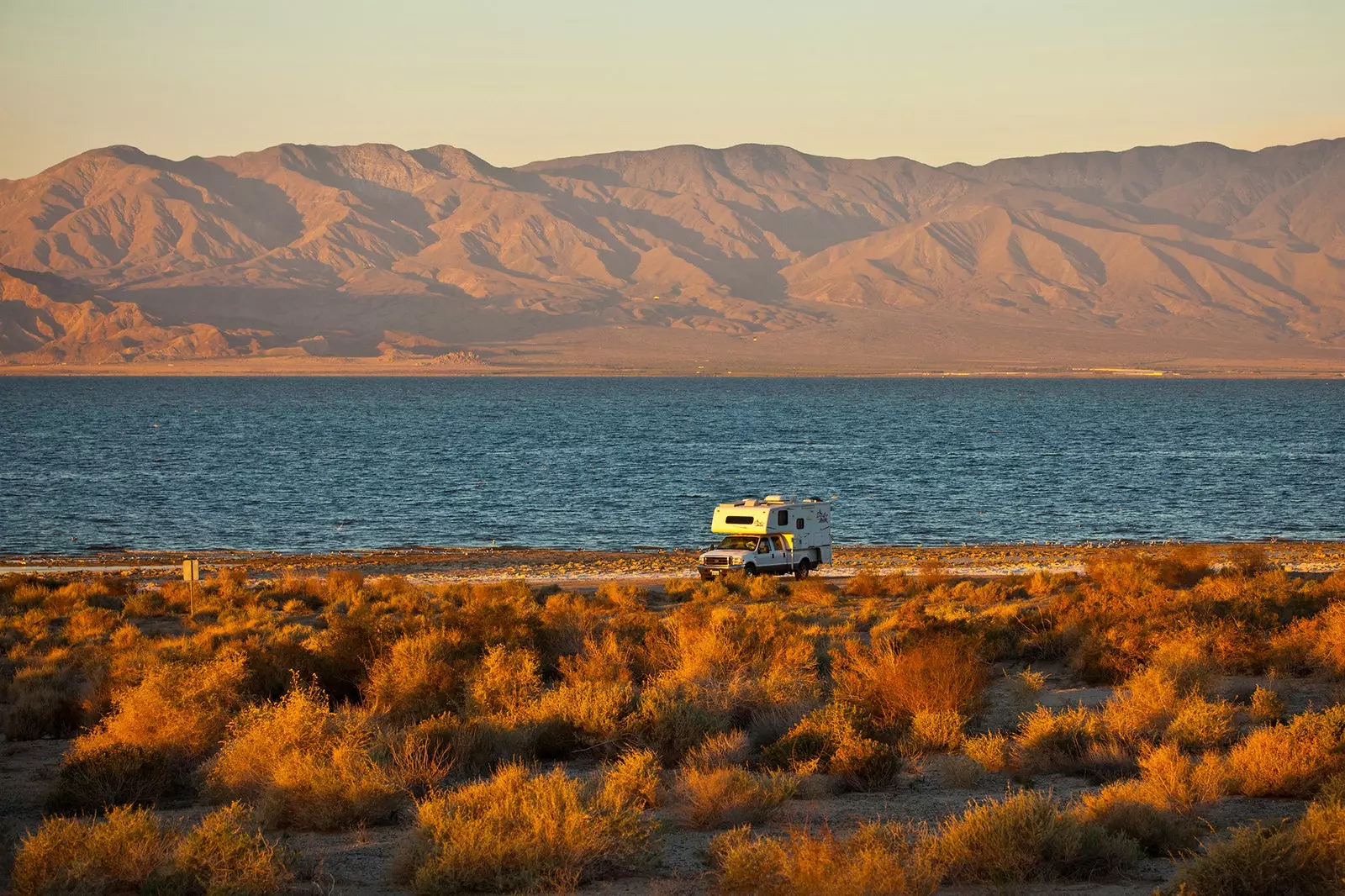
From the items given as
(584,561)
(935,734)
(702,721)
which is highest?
(702,721)

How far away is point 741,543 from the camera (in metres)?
34.5

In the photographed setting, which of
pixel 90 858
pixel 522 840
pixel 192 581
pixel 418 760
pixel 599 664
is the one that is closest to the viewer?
pixel 90 858

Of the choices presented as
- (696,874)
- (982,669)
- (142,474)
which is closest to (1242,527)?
(982,669)

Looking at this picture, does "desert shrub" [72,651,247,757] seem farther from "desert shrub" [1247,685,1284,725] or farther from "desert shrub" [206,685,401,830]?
"desert shrub" [1247,685,1284,725]

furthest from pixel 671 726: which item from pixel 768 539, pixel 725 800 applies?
pixel 768 539

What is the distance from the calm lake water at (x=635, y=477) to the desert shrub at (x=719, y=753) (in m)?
35.7

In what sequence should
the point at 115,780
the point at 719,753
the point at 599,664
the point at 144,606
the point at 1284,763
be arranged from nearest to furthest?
the point at 1284,763 → the point at 115,780 → the point at 719,753 → the point at 599,664 → the point at 144,606

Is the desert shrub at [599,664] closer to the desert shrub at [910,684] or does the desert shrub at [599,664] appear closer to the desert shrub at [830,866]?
the desert shrub at [910,684]

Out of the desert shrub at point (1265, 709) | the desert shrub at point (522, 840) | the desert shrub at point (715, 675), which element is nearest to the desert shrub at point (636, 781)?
the desert shrub at point (522, 840)

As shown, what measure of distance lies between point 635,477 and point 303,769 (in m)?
64.9

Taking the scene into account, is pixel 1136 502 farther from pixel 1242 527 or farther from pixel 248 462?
pixel 248 462

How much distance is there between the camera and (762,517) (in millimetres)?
34688

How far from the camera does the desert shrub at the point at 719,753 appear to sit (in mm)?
13797

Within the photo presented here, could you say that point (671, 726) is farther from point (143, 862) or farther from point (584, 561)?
point (584, 561)
